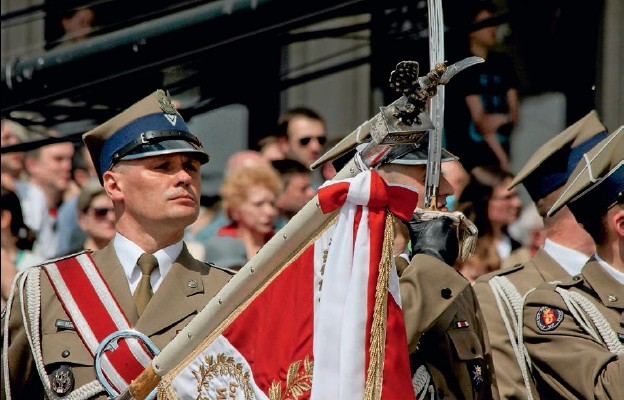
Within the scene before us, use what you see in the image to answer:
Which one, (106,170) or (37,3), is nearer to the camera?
(106,170)

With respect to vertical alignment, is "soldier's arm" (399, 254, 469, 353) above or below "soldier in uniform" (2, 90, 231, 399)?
below

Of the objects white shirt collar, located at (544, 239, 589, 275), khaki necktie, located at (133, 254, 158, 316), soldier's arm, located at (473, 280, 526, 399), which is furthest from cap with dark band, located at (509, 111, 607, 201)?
khaki necktie, located at (133, 254, 158, 316)

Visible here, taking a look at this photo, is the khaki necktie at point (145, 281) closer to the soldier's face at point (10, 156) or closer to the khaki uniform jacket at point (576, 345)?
the khaki uniform jacket at point (576, 345)

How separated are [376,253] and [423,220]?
56 centimetres

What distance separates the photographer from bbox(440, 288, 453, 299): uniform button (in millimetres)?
5879

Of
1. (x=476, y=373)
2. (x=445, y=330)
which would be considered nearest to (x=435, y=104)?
(x=445, y=330)

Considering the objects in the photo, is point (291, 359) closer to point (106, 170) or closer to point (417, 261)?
point (417, 261)

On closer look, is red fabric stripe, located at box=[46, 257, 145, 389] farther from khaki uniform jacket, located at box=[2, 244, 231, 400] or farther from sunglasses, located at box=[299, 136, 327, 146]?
sunglasses, located at box=[299, 136, 327, 146]

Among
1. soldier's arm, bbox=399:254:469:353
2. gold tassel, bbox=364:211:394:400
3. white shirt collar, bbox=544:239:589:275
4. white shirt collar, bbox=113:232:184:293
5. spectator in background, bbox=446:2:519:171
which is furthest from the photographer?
spectator in background, bbox=446:2:519:171

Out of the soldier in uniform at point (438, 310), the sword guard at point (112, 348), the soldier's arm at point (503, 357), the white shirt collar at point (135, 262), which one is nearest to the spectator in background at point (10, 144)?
the white shirt collar at point (135, 262)

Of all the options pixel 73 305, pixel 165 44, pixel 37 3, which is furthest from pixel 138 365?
pixel 37 3

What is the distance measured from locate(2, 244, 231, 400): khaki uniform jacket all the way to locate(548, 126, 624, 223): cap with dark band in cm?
135

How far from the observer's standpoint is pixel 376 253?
5.38 m

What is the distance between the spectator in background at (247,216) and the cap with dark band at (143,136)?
7.18 ft
